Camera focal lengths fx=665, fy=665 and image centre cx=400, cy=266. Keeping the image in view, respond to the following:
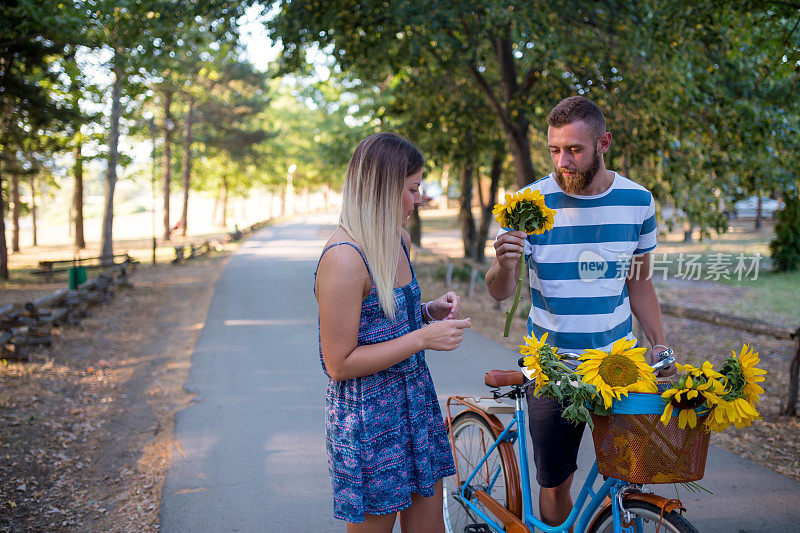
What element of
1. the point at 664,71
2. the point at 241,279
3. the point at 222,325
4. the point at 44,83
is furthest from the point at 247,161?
the point at 664,71

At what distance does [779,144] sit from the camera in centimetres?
842

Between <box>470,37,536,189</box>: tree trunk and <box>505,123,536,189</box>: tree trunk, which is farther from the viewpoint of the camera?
<box>505,123,536,189</box>: tree trunk

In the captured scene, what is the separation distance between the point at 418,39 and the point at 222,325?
5.75 meters

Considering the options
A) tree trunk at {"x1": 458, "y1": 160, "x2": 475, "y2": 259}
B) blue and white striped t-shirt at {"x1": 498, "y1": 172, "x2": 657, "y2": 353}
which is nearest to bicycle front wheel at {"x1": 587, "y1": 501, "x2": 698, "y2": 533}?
blue and white striped t-shirt at {"x1": 498, "y1": 172, "x2": 657, "y2": 353}

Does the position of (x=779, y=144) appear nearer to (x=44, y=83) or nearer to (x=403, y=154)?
(x=403, y=154)

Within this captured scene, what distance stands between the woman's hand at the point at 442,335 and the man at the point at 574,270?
0.48m

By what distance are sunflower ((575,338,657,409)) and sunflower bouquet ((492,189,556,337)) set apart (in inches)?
15.1

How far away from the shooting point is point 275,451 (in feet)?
18.1

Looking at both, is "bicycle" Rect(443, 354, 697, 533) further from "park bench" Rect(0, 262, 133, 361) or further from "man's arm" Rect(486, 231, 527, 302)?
"park bench" Rect(0, 262, 133, 361)

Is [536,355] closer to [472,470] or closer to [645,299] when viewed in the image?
[645,299]

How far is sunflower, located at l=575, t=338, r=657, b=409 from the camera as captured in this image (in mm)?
2287

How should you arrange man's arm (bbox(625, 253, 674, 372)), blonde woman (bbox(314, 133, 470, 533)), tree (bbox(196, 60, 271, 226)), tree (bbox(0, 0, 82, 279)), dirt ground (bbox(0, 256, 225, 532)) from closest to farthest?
1. blonde woman (bbox(314, 133, 470, 533))
2. man's arm (bbox(625, 253, 674, 372))
3. dirt ground (bbox(0, 256, 225, 532))
4. tree (bbox(0, 0, 82, 279))
5. tree (bbox(196, 60, 271, 226))

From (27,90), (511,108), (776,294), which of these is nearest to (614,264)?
(511,108)

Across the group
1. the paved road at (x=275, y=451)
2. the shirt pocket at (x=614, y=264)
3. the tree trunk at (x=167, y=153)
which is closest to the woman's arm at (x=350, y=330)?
the shirt pocket at (x=614, y=264)
